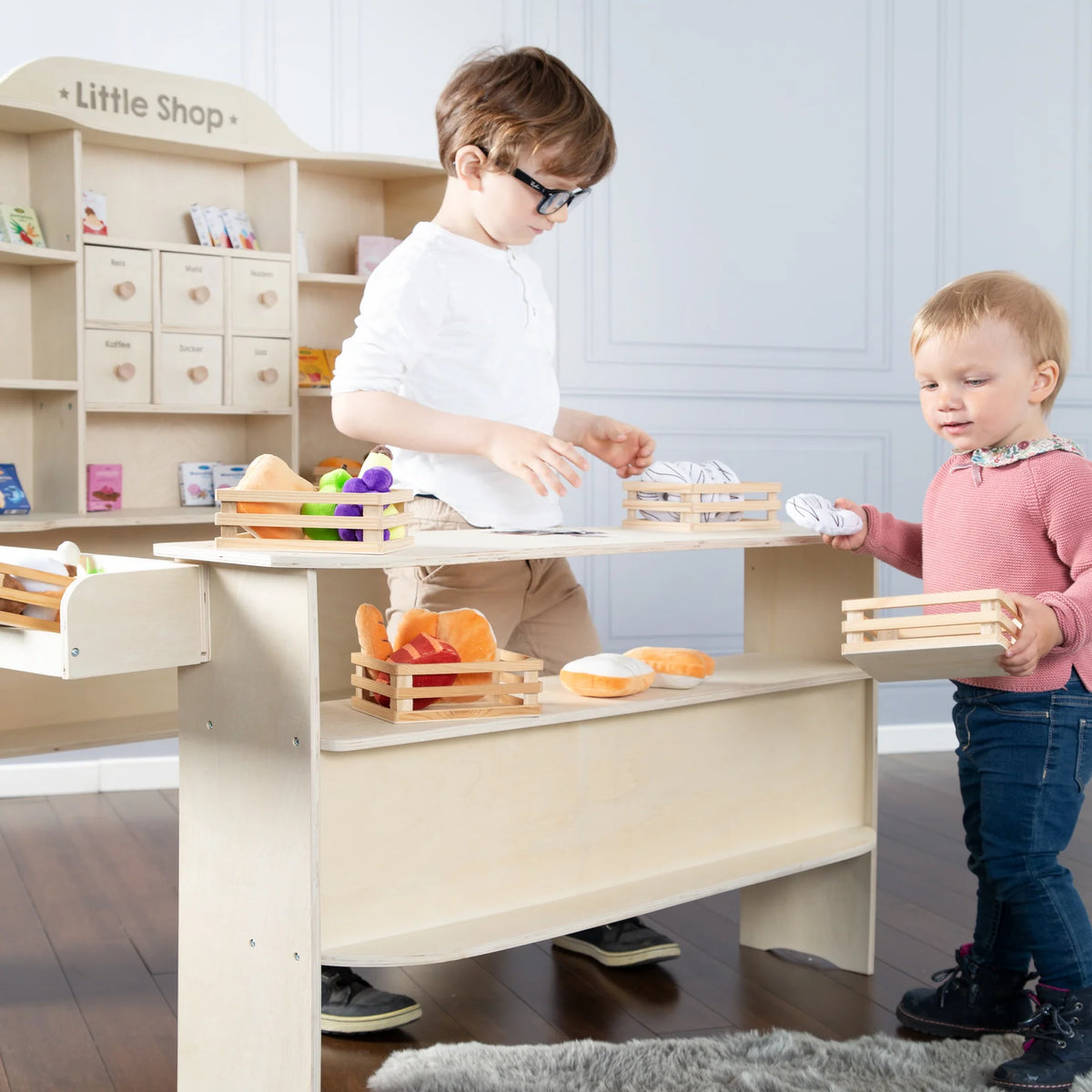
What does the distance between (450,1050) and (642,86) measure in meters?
2.95

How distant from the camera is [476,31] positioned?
3.69m

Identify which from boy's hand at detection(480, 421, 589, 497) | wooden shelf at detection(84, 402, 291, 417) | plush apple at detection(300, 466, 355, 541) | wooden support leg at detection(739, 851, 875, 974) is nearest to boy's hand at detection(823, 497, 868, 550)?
boy's hand at detection(480, 421, 589, 497)

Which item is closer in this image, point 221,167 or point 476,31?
point 221,167

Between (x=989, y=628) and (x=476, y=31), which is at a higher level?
(x=476, y=31)

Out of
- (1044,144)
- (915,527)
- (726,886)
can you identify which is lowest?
(726,886)

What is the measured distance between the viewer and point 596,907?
5.83ft

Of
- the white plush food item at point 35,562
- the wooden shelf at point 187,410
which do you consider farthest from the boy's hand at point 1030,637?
the wooden shelf at point 187,410

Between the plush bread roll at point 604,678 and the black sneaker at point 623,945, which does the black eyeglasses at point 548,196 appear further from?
the black sneaker at point 623,945

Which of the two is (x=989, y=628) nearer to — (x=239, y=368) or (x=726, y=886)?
(x=726, y=886)

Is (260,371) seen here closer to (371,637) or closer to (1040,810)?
(371,637)

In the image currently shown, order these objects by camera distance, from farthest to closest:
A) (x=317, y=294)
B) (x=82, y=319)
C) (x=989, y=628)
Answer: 1. (x=317, y=294)
2. (x=82, y=319)
3. (x=989, y=628)

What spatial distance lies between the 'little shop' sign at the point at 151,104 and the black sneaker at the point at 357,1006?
75.1 inches

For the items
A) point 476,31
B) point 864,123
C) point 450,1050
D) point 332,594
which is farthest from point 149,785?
point 864,123

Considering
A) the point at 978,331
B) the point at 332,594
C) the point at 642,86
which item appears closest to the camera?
the point at 978,331
